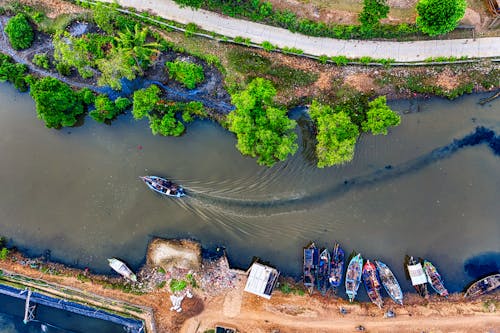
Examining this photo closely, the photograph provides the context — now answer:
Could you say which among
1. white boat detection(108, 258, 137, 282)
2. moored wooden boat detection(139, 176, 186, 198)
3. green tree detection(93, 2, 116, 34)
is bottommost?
white boat detection(108, 258, 137, 282)

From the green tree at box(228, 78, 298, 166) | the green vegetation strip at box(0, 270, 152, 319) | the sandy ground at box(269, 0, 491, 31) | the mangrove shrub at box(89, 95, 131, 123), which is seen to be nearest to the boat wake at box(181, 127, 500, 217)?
the green tree at box(228, 78, 298, 166)

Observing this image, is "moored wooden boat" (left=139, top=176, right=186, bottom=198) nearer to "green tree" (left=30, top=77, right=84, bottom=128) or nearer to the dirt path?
"green tree" (left=30, top=77, right=84, bottom=128)

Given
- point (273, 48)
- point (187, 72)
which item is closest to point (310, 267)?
point (273, 48)

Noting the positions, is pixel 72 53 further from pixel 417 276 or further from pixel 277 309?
pixel 417 276

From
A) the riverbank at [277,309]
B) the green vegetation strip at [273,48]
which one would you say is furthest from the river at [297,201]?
the green vegetation strip at [273,48]

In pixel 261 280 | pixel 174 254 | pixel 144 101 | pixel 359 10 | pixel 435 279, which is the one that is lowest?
pixel 261 280

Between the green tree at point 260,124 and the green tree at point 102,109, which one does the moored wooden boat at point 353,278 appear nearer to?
the green tree at point 260,124
